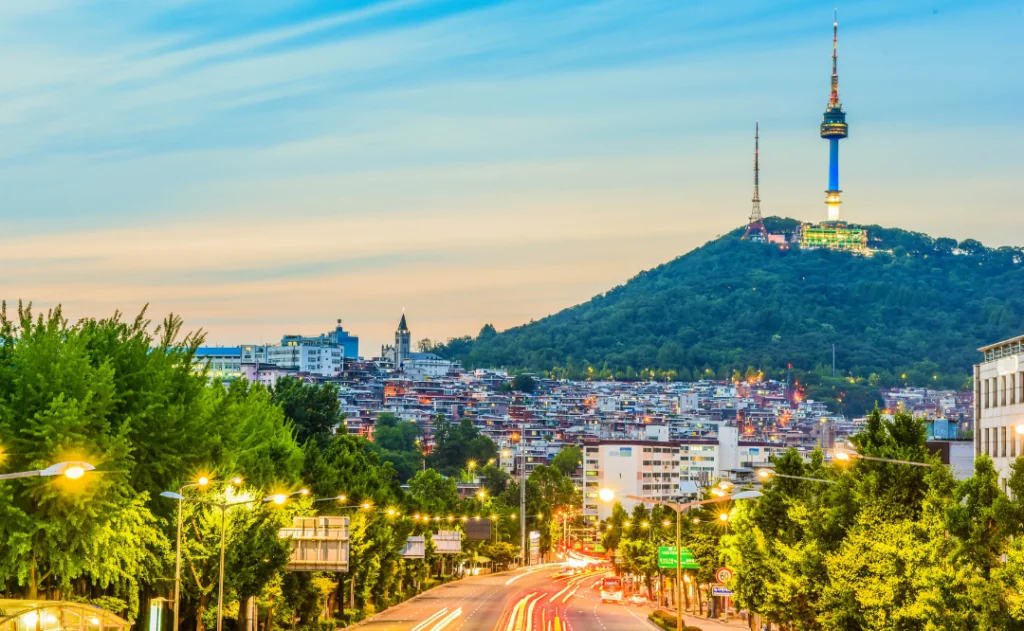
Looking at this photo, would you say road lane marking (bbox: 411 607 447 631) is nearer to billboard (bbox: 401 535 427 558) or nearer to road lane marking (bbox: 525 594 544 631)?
road lane marking (bbox: 525 594 544 631)

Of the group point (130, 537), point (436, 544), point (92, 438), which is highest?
point (92, 438)

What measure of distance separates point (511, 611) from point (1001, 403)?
3832cm

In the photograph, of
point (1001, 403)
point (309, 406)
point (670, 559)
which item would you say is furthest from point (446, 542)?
point (1001, 403)

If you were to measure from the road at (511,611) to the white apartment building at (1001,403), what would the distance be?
2425 centimetres

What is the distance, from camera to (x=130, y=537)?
63656 mm

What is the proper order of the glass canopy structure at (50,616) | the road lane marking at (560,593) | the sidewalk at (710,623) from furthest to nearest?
the road lane marking at (560,593), the sidewalk at (710,623), the glass canopy structure at (50,616)

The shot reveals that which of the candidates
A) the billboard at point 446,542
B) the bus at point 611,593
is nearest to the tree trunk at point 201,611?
the bus at point 611,593

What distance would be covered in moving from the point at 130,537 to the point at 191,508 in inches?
364

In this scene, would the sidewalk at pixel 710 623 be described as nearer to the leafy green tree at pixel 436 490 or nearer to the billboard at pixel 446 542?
the billboard at pixel 446 542

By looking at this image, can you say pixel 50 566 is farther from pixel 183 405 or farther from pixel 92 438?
pixel 183 405

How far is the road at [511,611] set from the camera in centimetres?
9878

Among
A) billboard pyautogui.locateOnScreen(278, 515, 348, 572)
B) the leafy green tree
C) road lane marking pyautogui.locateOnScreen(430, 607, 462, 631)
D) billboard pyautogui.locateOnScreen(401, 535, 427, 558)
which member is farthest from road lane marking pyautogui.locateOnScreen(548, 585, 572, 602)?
billboard pyautogui.locateOnScreen(278, 515, 348, 572)

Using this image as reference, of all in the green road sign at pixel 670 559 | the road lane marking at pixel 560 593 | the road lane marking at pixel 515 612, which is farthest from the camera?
the road lane marking at pixel 560 593

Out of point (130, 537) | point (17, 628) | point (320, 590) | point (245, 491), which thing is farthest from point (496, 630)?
point (17, 628)
